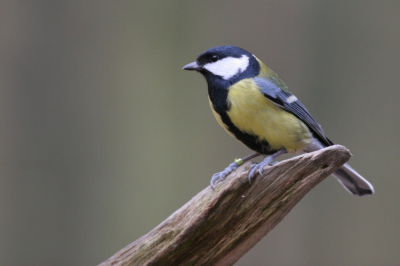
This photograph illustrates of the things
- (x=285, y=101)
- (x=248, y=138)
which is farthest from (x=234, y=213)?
(x=285, y=101)

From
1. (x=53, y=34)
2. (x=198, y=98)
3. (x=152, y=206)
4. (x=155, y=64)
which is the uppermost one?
(x=53, y=34)

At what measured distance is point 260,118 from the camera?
98cm

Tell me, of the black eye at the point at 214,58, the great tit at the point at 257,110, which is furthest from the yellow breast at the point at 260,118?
the black eye at the point at 214,58

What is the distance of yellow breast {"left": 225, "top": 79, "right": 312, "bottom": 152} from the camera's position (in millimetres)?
979

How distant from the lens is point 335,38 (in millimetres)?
1759

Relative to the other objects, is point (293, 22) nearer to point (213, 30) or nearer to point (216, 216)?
point (213, 30)

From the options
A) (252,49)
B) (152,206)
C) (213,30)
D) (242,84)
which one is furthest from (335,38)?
(152,206)

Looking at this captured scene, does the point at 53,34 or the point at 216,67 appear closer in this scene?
the point at 216,67

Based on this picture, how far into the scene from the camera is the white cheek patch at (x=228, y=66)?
3.42 feet

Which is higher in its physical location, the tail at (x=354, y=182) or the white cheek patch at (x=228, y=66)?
the white cheek patch at (x=228, y=66)

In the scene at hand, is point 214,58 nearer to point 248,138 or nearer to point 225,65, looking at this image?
point 225,65

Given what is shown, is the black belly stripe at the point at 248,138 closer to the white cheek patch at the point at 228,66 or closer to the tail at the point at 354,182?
the white cheek patch at the point at 228,66

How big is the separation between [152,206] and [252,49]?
876 millimetres

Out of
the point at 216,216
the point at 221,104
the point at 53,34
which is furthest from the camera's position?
the point at 53,34
